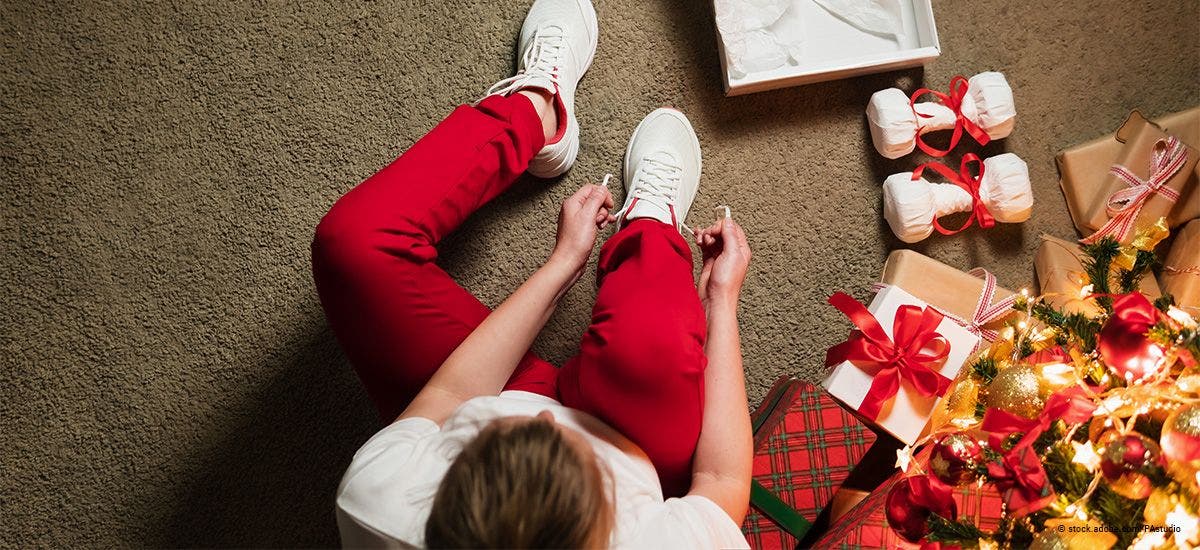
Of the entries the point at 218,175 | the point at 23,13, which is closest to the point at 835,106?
the point at 218,175

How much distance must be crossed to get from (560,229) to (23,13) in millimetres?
940

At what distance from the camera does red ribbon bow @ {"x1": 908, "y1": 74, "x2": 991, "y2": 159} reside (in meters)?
1.13

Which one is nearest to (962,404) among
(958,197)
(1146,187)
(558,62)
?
(958,197)

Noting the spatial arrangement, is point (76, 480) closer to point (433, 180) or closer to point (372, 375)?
point (372, 375)

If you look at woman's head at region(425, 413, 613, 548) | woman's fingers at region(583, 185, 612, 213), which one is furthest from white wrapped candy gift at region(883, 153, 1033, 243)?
woman's head at region(425, 413, 613, 548)

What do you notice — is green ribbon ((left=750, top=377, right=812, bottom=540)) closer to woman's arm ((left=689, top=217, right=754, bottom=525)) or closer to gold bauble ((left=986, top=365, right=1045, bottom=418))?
woman's arm ((left=689, top=217, right=754, bottom=525))

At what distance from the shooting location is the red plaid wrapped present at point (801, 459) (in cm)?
→ 92

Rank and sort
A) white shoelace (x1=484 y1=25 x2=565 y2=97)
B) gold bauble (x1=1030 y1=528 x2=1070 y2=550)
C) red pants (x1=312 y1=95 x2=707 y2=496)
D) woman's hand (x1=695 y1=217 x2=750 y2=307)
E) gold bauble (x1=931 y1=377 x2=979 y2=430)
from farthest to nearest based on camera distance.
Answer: white shoelace (x1=484 y1=25 x2=565 y2=97) < woman's hand (x1=695 y1=217 x2=750 y2=307) < gold bauble (x1=931 y1=377 x2=979 y2=430) < red pants (x1=312 y1=95 x2=707 y2=496) < gold bauble (x1=1030 y1=528 x2=1070 y2=550)

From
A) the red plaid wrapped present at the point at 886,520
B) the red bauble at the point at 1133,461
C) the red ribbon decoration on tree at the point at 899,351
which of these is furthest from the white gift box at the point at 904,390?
the red bauble at the point at 1133,461

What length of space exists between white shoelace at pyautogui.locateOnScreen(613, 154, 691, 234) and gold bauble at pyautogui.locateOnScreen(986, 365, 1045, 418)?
474 millimetres

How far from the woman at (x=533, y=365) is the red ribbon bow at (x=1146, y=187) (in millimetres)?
567

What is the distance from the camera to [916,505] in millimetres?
837

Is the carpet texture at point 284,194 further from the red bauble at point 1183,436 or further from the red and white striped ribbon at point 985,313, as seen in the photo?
the red bauble at point 1183,436

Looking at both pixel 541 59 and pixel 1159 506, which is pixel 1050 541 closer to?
pixel 1159 506
